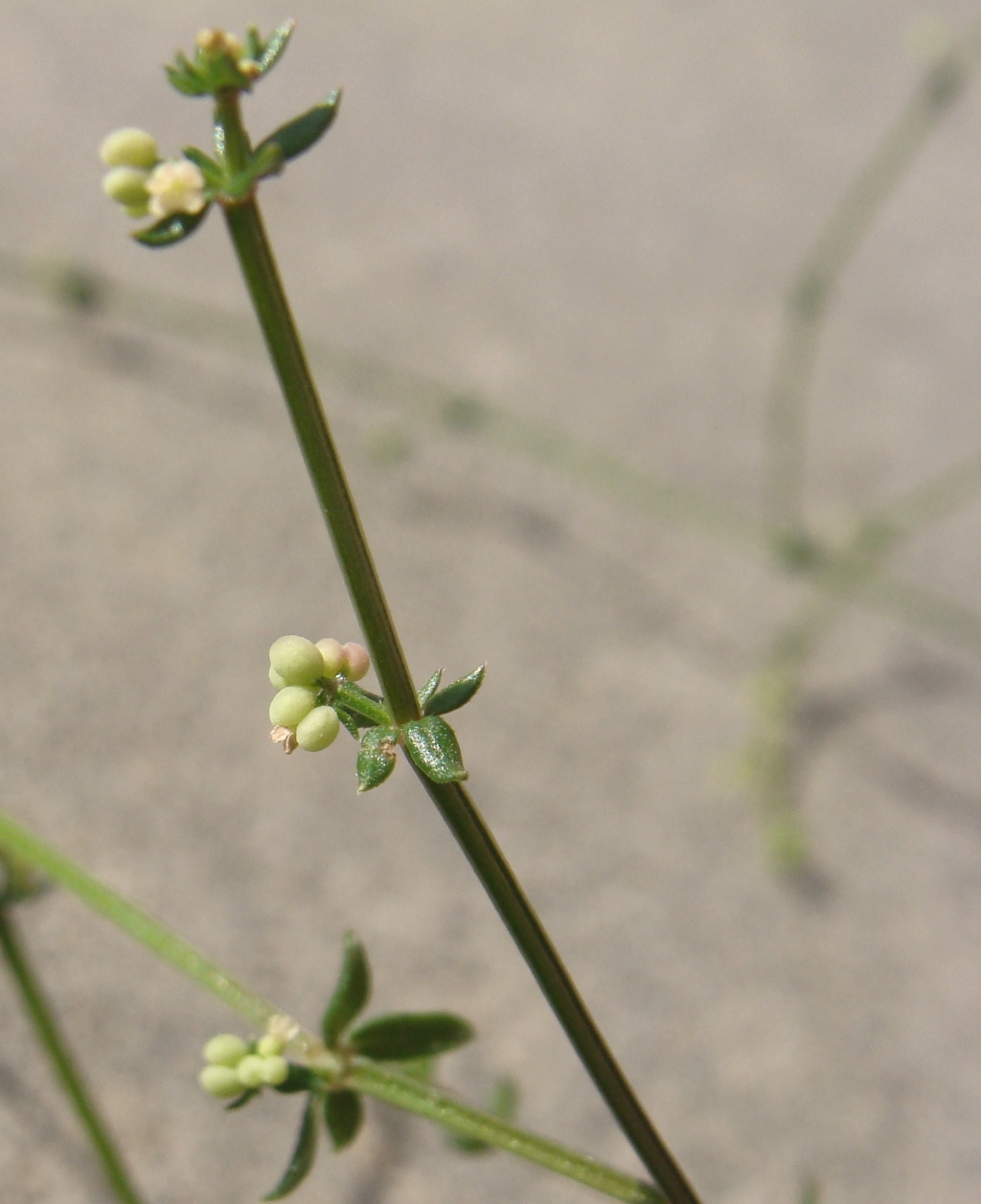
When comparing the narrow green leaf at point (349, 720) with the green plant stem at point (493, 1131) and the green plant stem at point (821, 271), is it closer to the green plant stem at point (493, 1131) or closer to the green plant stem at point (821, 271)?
the green plant stem at point (493, 1131)

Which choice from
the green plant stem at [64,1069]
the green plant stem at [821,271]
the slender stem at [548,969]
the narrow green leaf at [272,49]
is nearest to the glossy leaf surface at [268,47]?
the narrow green leaf at [272,49]

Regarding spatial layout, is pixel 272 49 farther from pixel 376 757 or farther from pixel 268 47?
pixel 376 757

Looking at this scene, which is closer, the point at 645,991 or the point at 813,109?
the point at 645,991

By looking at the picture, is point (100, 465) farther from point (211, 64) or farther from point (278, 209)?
point (211, 64)

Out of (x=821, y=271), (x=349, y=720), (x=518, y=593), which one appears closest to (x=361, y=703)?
(x=349, y=720)

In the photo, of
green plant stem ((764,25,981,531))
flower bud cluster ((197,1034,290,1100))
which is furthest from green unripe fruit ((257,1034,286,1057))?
green plant stem ((764,25,981,531))

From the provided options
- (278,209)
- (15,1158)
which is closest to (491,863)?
(15,1158)

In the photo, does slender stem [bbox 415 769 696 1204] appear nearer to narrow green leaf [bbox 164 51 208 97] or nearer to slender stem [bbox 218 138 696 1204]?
slender stem [bbox 218 138 696 1204]
